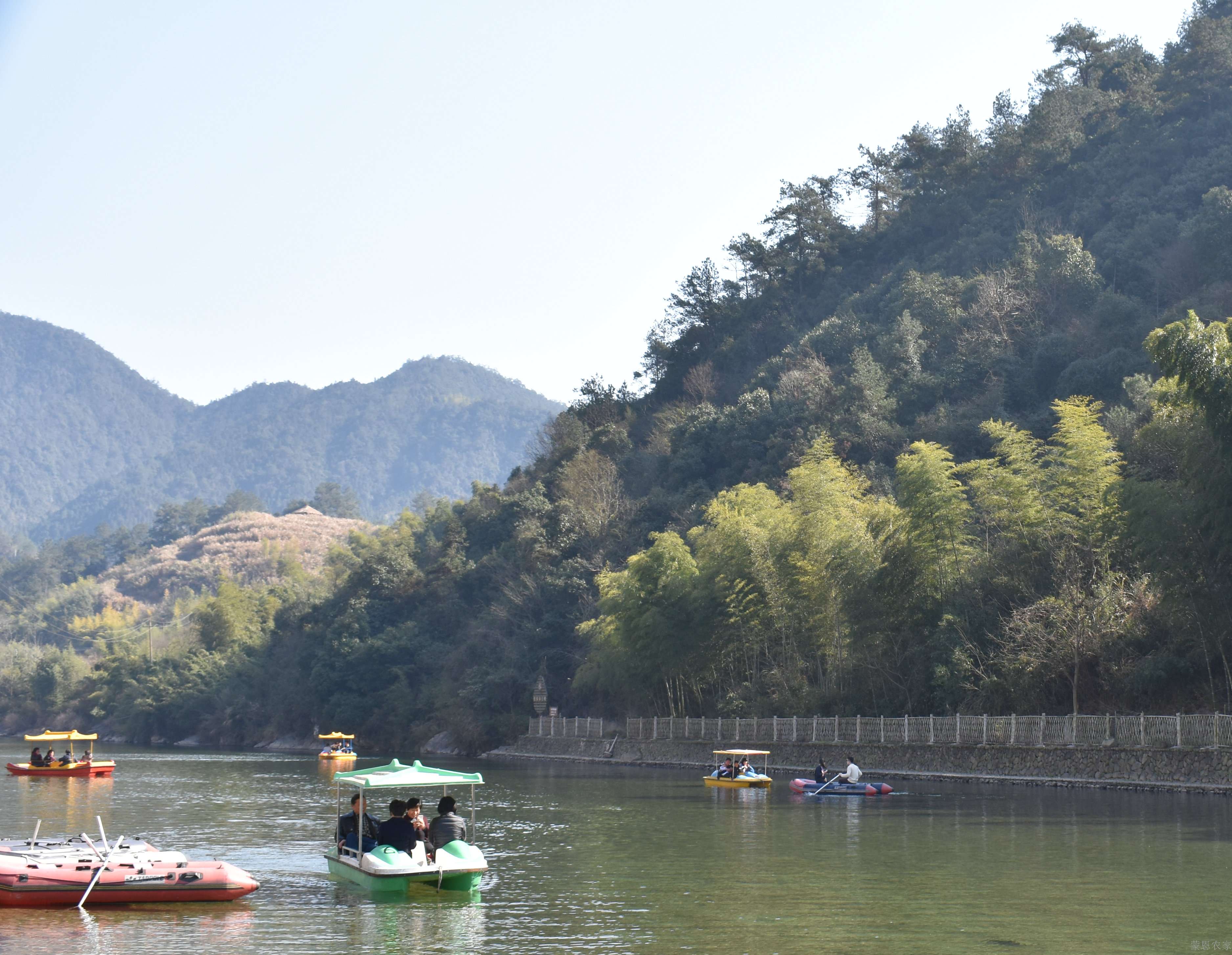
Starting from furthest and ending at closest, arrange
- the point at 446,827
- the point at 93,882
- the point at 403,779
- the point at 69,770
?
the point at 69,770 < the point at 403,779 < the point at 446,827 < the point at 93,882

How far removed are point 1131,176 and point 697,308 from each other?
34.2 metres

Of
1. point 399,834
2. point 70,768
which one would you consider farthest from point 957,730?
point 70,768

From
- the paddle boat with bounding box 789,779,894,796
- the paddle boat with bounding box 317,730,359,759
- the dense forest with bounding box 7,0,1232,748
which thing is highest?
the dense forest with bounding box 7,0,1232,748

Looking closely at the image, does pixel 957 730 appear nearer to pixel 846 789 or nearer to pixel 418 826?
pixel 846 789

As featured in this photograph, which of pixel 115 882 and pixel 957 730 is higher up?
pixel 957 730

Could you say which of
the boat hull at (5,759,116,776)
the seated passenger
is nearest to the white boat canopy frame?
the seated passenger

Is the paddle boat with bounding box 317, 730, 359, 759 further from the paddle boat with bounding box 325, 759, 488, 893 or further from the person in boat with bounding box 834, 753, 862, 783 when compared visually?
the paddle boat with bounding box 325, 759, 488, 893

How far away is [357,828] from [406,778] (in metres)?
1.34

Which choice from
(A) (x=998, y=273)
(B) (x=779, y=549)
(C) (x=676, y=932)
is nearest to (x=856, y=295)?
(A) (x=998, y=273)

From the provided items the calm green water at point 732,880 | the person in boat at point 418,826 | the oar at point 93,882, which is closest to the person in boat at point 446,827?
the person in boat at point 418,826

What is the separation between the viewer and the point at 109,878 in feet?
57.8

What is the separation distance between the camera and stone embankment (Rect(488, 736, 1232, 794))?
104ft

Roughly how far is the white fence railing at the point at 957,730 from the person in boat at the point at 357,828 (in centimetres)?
2056

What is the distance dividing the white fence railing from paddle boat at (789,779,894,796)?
4.56 metres
